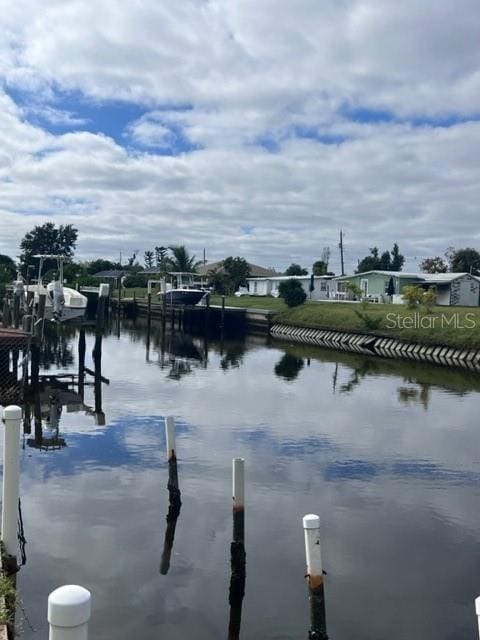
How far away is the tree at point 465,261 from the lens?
289ft

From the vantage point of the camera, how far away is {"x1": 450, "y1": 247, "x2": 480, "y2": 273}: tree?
3465 inches

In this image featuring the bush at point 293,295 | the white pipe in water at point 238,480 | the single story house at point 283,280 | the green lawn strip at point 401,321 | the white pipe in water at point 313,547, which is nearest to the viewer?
the white pipe in water at point 313,547

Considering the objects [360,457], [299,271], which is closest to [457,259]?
[299,271]

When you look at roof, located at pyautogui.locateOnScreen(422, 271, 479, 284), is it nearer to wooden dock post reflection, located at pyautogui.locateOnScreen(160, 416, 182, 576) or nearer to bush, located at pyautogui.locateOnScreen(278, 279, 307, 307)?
bush, located at pyautogui.locateOnScreen(278, 279, 307, 307)

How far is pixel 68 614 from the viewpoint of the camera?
3.19m

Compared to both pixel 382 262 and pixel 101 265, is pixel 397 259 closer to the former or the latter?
pixel 382 262

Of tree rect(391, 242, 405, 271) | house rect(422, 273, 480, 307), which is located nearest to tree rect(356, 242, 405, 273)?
tree rect(391, 242, 405, 271)

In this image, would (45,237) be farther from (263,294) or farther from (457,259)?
(457,259)

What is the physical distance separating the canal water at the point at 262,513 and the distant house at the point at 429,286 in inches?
1491

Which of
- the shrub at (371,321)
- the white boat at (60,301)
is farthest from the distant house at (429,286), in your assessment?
the white boat at (60,301)

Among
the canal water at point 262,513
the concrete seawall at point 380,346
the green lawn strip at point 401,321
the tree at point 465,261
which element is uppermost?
the tree at point 465,261

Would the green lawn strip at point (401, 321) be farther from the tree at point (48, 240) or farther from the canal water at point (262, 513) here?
the tree at point (48, 240)

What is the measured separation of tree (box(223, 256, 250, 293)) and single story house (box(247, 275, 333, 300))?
1.35 m

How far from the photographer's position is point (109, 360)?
3419cm
